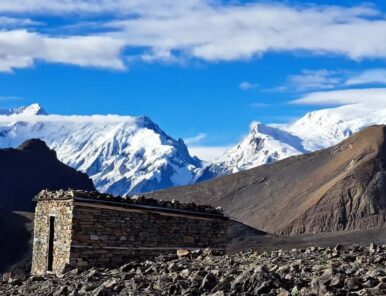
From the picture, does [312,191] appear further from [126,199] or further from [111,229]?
[111,229]

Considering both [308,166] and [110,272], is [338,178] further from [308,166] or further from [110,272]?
[110,272]

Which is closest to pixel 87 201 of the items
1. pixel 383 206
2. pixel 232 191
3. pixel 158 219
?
pixel 158 219

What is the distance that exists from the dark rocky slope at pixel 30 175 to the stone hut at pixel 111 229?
3153 inches

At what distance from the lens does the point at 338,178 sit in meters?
99.8

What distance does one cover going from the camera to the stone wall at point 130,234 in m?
22.4

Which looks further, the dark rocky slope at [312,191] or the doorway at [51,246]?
the dark rocky slope at [312,191]

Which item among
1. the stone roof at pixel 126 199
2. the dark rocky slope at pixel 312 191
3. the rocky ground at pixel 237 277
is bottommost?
the rocky ground at pixel 237 277

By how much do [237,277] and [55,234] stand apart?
1095 centimetres

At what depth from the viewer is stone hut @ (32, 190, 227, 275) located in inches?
883

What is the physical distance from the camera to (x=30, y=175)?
359ft

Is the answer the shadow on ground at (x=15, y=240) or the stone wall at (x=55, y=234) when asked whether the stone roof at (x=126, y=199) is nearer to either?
the stone wall at (x=55, y=234)


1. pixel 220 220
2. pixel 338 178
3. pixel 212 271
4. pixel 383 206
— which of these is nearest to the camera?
pixel 212 271

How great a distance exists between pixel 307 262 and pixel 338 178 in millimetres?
85732

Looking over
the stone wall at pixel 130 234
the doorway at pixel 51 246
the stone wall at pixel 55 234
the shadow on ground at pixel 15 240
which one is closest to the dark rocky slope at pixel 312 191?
the shadow on ground at pixel 15 240
